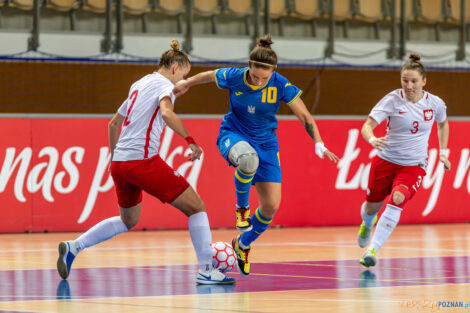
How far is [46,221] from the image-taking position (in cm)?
1395

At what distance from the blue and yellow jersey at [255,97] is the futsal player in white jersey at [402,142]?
1.32 metres

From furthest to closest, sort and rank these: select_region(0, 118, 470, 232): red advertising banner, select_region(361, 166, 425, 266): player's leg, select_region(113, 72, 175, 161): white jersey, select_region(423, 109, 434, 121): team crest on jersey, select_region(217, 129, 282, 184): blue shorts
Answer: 1. select_region(0, 118, 470, 232): red advertising banner
2. select_region(423, 109, 434, 121): team crest on jersey
3. select_region(361, 166, 425, 266): player's leg
4. select_region(217, 129, 282, 184): blue shorts
5. select_region(113, 72, 175, 161): white jersey

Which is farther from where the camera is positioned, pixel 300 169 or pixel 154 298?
pixel 300 169

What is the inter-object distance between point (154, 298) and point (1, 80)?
1016cm

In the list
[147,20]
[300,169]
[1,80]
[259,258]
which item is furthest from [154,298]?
[147,20]

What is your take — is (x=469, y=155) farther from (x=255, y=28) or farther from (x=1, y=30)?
(x=1, y=30)

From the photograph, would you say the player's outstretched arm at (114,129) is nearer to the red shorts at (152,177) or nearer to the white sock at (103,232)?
the red shorts at (152,177)

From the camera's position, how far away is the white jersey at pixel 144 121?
7.57 m

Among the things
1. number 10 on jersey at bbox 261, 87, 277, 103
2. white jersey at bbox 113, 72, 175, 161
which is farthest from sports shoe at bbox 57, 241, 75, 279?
number 10 on jersey at bbox 261, 87, 277, 103

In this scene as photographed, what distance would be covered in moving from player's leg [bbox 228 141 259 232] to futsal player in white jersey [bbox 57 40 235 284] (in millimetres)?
588

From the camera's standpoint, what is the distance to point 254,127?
27.3 ft

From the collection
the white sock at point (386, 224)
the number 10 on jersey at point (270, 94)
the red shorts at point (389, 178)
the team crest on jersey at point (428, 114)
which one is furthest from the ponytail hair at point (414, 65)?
the number 10 on jersey at point (270, 94)

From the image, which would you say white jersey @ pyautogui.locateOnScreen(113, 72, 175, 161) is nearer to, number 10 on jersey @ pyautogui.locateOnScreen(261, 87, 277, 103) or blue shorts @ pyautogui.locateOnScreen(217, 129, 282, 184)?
blue shorts @ pyautogui.locateOnScreen(217, 129, 282, 184)

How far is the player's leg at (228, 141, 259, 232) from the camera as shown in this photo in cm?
789
